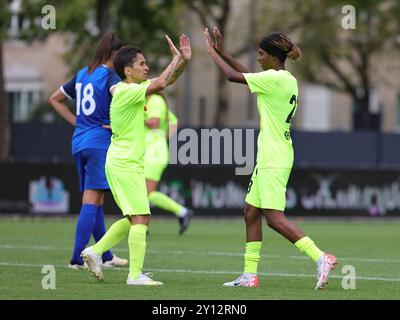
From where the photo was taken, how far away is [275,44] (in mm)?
10523

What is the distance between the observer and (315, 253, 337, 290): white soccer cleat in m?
10.3

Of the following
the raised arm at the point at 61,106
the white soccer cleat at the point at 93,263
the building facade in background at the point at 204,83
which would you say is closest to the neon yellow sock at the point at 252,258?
the white soccer cleat at the point at 93,263

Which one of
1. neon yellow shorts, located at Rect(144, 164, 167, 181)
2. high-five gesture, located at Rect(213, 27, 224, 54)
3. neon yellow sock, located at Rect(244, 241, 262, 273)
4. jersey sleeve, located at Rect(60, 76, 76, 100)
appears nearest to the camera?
high-five gesture, located at Rect(213, 27, 224, 54)

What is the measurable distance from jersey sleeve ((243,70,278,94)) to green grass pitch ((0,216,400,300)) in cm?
168

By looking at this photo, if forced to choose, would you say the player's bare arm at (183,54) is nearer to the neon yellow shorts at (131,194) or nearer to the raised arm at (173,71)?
the raised arm at (173,71)

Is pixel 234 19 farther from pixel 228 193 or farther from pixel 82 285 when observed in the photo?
pixel 82 285

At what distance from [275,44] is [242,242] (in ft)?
23.5

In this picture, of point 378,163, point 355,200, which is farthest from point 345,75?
point 355,200

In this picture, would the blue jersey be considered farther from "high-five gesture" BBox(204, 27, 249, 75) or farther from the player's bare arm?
"high-five gesture" BBox(204, 27, 249, 75)

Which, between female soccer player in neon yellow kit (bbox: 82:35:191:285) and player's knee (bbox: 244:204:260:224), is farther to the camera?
player's knee (bbox: 244:204:260:224)

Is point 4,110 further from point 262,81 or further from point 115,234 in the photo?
point 262,81

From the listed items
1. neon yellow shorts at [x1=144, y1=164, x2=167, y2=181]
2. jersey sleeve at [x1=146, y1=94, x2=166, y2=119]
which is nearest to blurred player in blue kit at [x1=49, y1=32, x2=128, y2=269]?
jersey sleeve at [x1=146, y1=94, x2=166, y2=119]
